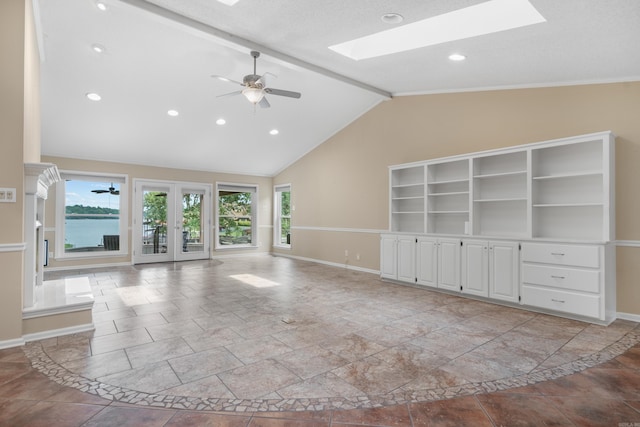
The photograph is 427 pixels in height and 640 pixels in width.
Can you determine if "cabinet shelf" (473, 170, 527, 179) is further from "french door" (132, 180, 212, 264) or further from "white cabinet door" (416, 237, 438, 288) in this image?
"french door" (132, 180, 212, 264)

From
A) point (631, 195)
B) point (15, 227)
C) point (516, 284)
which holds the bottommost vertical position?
point (516, 284)

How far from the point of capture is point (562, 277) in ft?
12.6

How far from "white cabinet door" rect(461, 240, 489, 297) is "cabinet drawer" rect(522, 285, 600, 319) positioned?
0.50m

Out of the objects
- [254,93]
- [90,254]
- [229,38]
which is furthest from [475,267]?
[90,254]

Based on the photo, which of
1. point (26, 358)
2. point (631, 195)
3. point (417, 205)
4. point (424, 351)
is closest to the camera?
point (26, 358)

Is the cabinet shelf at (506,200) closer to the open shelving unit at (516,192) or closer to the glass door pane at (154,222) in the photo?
the open shelving unit at (516,192)

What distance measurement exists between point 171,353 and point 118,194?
6293 mm

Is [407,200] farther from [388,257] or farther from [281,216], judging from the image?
[281,216]

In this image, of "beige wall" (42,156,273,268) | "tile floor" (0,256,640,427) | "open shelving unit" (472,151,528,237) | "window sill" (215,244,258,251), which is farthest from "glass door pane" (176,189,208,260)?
"open shelving unit" (472,151,528,237)

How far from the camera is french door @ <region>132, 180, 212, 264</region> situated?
805cm

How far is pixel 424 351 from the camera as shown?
2.89 m

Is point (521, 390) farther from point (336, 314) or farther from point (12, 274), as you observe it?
point (12, 274)

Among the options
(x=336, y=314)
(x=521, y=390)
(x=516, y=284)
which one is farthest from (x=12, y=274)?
(x=516, y=284)

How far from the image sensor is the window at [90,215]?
7.15 m
